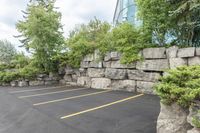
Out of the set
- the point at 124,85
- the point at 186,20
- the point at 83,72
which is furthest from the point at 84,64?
the point at 186,20

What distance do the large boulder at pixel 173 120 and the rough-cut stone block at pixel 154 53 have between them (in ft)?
14.7

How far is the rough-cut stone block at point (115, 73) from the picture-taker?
31.0ft

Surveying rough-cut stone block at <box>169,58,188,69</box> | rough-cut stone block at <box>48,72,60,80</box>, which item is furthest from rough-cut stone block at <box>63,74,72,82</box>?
rough-cut stone block at <box>169,58,188,69</box>

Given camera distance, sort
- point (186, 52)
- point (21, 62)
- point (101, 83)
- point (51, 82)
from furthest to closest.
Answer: point (21, 62) < point (51, 82) < point (101, 83) < point (186, 52)

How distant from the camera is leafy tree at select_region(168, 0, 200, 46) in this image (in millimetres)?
7145

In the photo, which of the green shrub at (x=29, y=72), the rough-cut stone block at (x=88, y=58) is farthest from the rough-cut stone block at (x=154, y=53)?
the green shrub at (x=29, y=72)

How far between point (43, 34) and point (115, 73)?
6465 millimetres

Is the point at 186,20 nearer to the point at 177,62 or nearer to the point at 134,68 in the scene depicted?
the point at 177,62

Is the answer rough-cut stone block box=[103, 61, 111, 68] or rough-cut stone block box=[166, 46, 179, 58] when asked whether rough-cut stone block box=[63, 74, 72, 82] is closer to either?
rough-cut stone block box=[103, 61, 111, 68]

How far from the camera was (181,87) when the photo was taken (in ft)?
12.0

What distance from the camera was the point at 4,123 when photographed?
5488 mm

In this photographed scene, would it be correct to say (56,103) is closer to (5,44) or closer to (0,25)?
(0,25)

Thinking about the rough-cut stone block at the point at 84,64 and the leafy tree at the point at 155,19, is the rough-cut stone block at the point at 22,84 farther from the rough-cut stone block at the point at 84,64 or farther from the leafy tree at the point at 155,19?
the leafy tree at the point at 155,19

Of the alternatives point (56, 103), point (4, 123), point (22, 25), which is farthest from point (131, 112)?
point (22, 25)
